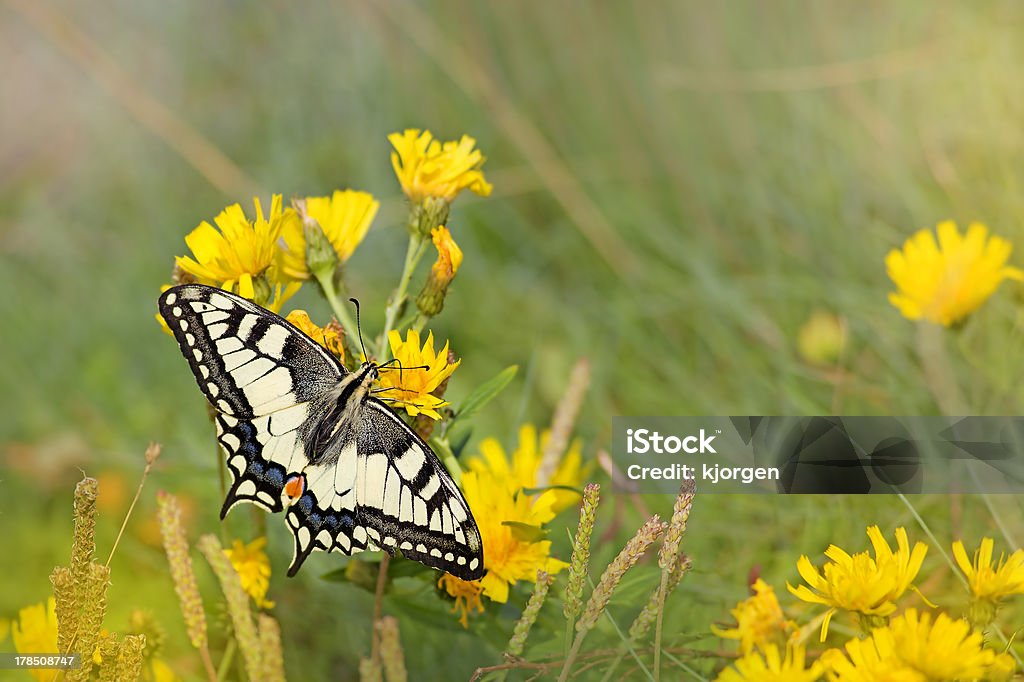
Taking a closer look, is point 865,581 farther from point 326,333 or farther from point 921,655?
point 326,333

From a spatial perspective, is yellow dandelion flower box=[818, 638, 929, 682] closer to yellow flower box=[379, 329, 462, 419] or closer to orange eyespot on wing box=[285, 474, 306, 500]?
yellow flower box=[379, 329, 462, 419]

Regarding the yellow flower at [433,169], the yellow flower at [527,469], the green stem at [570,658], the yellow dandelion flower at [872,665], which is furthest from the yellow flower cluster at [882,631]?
the yellow flower at [433,169]

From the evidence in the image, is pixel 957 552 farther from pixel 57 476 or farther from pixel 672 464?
pixel 57 476

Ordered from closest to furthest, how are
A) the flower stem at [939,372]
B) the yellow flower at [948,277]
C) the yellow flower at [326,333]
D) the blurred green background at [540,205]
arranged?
the yellow flower at [326,333] → the yellow flower at [948,277] → the flower stem at [939,372] → the blurred green background at [540,205]

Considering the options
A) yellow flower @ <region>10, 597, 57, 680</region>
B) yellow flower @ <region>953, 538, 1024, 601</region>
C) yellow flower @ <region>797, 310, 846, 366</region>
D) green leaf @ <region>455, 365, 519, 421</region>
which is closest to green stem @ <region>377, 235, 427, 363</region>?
green leaf @ <region>455, 365, 519, 421</region>

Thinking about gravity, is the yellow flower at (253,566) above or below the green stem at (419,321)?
below

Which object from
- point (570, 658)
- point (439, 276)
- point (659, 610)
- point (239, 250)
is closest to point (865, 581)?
point (659, 610)

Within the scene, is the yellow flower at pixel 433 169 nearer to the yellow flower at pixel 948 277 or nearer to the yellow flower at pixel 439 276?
the yellow flower at pixel 439 276
